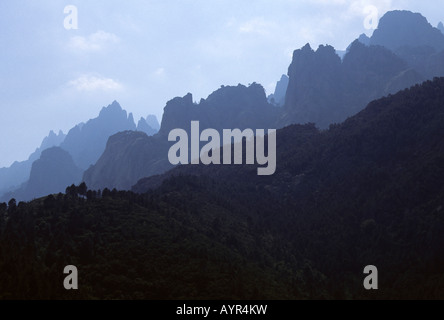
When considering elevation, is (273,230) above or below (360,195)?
below

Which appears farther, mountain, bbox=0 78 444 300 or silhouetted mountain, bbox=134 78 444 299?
silhouetted mountain, bbox=134 78 444 299

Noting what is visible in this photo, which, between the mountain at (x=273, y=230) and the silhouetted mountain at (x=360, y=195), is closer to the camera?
the mountain at (x=273, y=230)

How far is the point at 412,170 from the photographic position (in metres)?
112

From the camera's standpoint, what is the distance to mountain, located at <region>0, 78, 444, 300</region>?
200 feet

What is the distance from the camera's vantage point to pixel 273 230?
108m

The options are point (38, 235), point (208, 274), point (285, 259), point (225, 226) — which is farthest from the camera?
point (225, 226)

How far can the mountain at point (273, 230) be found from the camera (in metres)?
61.0

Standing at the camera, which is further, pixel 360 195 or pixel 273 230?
pixel 360 195
